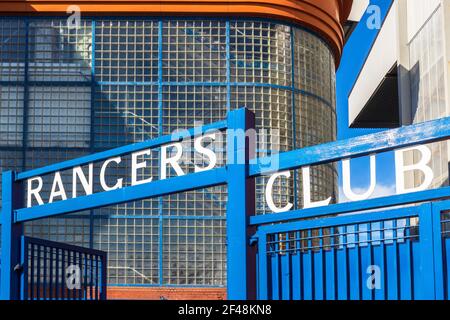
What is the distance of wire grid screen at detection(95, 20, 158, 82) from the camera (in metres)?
26.8

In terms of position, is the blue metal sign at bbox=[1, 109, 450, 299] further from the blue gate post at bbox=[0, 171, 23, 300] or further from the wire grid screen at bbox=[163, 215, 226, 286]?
the wire grid screen at bbox=[163, 215, 226, 286]

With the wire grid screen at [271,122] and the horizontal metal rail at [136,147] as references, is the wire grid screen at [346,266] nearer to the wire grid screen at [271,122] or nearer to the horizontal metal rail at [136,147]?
the horizontal metal rail at [136,147]

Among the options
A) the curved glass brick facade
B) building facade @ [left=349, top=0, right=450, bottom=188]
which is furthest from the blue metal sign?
the curved glass brick facade

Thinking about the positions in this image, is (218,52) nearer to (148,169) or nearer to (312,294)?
(148,169)

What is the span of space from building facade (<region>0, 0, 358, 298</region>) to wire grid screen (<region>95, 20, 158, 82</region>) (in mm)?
32

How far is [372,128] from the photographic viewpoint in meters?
34.1

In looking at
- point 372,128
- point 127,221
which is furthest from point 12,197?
point 372,128

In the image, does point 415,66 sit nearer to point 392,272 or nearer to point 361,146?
point 361,146

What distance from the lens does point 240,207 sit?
969cm

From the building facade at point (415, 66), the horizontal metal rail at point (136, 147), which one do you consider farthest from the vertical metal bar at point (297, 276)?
the building facade at point (415, 66)

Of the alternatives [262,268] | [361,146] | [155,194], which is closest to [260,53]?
[155,194]

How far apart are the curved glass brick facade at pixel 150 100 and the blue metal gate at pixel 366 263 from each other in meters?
16.2

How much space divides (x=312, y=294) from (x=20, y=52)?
2015cm

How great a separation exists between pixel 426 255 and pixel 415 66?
39.8 feet
